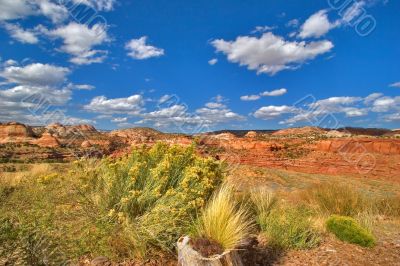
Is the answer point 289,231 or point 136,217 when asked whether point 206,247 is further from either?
point 289,231

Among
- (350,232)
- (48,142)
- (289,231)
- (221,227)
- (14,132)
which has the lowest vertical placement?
(350,232)

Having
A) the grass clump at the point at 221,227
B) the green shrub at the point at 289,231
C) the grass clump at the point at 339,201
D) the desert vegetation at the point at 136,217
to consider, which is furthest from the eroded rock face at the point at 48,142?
the grass clump at the point at 221,227

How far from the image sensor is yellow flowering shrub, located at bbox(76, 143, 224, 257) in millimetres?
4656

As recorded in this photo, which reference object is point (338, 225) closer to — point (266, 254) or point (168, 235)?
point (266, 254)

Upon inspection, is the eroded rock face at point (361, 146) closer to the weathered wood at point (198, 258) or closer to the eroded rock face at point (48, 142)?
the eroded rock face at point (48, 142)

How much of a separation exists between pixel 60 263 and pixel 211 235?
1.77 metres

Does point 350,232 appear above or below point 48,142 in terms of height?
below

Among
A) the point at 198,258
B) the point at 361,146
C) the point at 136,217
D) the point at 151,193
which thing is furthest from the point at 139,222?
the point at 361,146

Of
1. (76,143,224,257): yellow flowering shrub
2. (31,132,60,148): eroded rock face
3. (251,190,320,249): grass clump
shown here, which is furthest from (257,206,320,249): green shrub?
(31,132,60,148): eroded rock face

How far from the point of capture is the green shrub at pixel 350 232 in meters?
6.52

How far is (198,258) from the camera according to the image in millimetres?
3898

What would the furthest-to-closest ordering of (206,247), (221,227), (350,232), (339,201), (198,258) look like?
(339,201) → (350,232) → (221,227) → (206,247) → (198,258)

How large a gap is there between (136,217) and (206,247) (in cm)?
123

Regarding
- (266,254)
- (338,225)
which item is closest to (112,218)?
(266,254)
